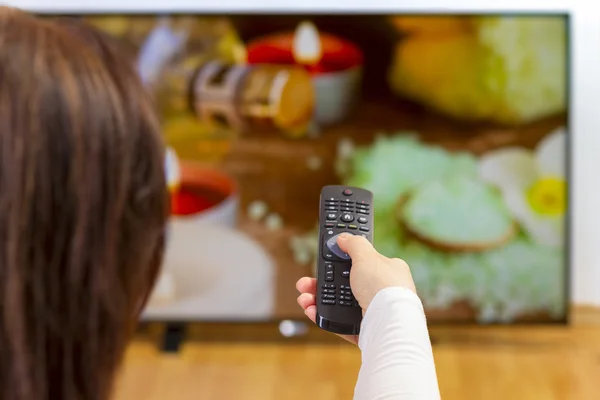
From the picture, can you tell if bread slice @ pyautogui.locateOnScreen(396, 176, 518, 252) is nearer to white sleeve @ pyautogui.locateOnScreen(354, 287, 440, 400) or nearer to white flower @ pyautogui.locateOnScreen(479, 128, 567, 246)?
white flower @ pyautogui.locateOnScreen(479, 128, 567, 246)

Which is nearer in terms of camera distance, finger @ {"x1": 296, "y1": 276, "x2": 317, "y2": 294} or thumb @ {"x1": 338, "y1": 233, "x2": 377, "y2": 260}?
thumb @ {"x1": 338, "y1": 233, "x2": 377, "y2": 260}

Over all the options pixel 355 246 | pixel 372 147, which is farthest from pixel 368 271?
pixel 372 147

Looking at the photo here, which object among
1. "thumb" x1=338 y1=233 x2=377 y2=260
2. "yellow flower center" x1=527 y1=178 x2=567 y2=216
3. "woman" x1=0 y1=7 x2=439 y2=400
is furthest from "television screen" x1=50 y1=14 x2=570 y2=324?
"woman" x1=0 y1=7 x2=439 y2=400

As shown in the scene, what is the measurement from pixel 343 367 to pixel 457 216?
1.66ft

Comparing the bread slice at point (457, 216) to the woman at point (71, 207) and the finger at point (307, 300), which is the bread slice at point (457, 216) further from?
the woman at point (71, 207)

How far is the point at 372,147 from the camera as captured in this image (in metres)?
1.93

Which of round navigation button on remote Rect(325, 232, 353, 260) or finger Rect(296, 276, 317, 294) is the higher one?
round navigation button on remote Rect(325, 232, 353, 260)

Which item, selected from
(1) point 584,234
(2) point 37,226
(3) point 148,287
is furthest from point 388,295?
(1) point 584,234

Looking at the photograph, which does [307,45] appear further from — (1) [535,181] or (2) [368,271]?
(2) [368,271]

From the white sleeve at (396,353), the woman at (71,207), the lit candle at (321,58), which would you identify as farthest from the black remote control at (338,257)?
the lit candle at (321,58)

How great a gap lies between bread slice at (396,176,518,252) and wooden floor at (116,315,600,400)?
31cm

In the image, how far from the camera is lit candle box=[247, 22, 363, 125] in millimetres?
1892

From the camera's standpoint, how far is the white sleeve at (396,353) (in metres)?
0.65

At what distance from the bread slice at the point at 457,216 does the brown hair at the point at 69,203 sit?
1.45m
